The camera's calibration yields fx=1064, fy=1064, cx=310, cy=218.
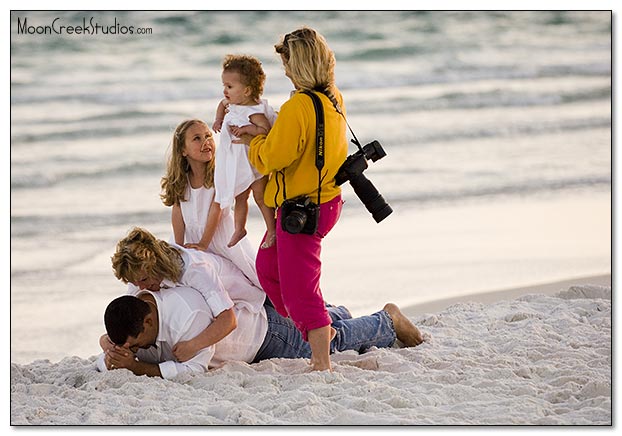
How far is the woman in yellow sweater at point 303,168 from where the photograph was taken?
4109 mm

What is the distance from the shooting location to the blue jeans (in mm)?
4621

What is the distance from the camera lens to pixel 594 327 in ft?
16.5

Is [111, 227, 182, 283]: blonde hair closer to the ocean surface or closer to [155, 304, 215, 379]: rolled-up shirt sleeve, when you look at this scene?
[155, 304, 215, 379]: rolled-up shirt sleeve

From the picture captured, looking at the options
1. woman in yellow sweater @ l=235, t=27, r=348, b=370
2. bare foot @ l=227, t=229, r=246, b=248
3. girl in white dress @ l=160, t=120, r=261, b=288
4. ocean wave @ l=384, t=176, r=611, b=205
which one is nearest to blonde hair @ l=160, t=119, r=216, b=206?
girl in white dress @ l=160, t=120, r=261, b=288

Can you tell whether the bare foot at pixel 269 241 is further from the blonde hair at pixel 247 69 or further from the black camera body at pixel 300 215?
the blonde hair at pixel 247 69

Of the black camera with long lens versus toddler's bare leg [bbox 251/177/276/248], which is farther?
toddler's bare leg [bbox 251/177/276/248]

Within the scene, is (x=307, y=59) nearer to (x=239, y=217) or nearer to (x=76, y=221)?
(x=239, y=217)

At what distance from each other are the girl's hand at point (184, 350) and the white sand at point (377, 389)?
0.12 meters

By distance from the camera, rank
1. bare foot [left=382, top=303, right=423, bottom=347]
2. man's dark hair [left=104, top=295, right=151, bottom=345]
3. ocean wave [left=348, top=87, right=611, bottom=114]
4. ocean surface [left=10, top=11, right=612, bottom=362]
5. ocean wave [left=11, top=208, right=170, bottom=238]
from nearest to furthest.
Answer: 1. man's dark hair [left=104, top=295, right=151, bottom=345]
2. bare foot [left=382, top=303, right=423, bottom=347]
3. ocean surface [left=10, top=11, right=612, bottom=362]
4. ocean wave [left=11, top=208, right=170, bottom=238]
5. ocean wave [left=348, top=87, right=611, bottom=114]

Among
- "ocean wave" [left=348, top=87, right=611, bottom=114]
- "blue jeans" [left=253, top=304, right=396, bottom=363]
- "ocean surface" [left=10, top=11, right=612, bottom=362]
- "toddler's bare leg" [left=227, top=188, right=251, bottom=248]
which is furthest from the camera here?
"ocean wave" [left=348, top=87, right=611, bottom=114]

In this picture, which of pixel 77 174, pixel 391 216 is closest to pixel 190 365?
pixel 391 216

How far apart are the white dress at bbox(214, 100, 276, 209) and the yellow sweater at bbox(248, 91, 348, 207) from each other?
126mm

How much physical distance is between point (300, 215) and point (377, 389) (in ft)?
2.41
